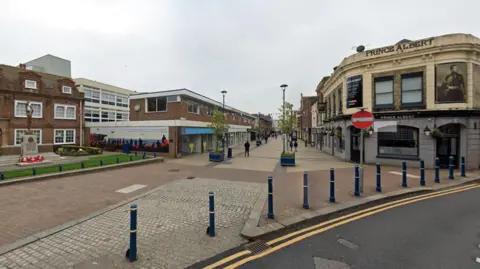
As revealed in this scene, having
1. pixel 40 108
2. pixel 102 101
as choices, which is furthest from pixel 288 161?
pixel 102 101

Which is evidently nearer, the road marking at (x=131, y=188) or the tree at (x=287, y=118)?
the road marking at (x=131, y=188)

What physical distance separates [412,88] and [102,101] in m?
43.6

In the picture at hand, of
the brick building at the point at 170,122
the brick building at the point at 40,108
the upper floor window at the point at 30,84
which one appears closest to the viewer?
the brick building at the point at 170,122

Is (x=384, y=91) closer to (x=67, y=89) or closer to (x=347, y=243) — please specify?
(x=347, y=243)

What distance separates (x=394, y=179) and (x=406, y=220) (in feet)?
19.8

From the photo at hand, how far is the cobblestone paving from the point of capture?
157 inches

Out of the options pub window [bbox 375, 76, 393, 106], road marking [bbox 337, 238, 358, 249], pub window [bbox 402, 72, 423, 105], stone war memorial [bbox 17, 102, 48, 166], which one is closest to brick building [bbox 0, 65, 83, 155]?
stone war memorial [bbox 17, 102, 48, 166]

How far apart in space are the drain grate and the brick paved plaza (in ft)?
0.95

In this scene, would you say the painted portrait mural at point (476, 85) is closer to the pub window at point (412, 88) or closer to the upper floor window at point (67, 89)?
the pub window at point (412, 88)

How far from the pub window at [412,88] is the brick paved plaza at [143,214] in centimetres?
649

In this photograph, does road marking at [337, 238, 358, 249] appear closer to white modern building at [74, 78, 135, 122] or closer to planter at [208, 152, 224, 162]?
planter at [208, 152, 224, 162]

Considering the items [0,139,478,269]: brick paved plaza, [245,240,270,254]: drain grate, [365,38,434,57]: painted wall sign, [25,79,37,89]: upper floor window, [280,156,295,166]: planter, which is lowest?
[245,240,270,254]: drain grate

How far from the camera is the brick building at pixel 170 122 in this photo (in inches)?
838

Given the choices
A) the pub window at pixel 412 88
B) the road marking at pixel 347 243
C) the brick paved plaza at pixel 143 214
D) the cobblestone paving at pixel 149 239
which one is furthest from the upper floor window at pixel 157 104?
the pub window at pixel 412 88
